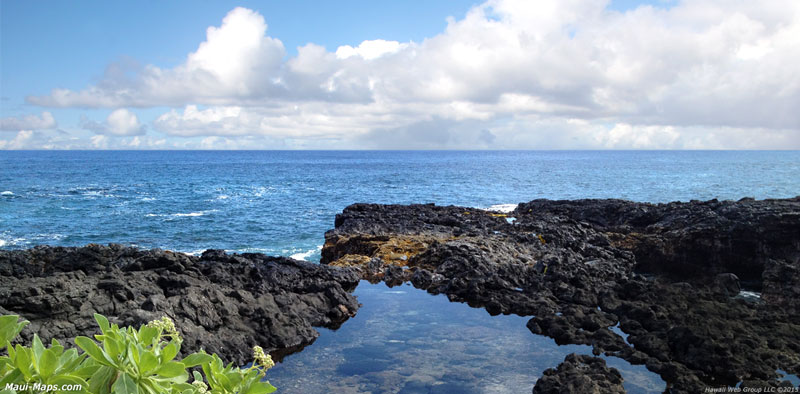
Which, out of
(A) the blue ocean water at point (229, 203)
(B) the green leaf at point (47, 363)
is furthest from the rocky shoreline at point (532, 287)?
(A) the blue ocean water at point (229, 203)

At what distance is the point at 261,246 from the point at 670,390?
27777mm

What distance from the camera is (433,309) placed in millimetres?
16953

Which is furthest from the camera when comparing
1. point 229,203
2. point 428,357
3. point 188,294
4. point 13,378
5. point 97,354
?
point 229,203

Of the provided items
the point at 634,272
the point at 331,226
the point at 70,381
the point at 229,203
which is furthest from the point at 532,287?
the point at 229,203

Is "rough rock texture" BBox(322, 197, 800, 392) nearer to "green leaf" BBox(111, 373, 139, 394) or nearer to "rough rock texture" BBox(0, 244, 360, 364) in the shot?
"rough rock texture" BBox(0, 244, 360, 364)

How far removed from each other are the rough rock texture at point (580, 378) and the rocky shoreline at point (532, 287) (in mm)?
40

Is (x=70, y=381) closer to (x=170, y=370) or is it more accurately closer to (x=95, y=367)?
(x=95, y=367)

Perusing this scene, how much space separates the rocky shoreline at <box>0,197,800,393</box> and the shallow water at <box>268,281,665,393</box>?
1.77 ft

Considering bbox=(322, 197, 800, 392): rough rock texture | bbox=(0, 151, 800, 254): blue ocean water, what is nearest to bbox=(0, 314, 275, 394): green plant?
bbox=(322, 197, 800, 392): rough rock texture

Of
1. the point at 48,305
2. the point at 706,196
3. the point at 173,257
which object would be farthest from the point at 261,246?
the point at 706,196

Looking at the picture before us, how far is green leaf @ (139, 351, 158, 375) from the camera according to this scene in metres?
2.18

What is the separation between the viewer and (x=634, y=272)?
919 inches

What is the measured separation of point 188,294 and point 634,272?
61.5ft

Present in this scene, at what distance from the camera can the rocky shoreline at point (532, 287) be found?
1202 centimetres
